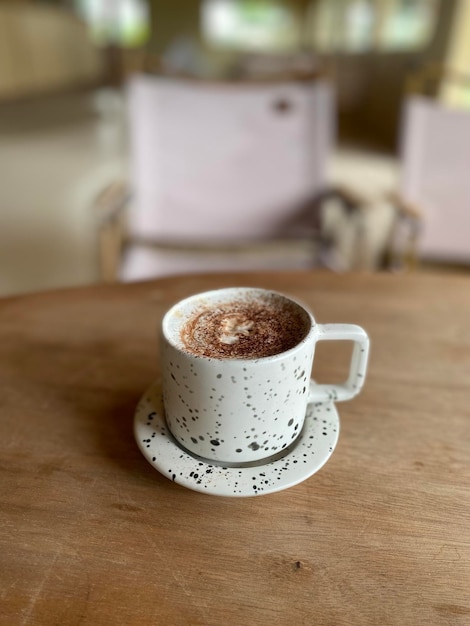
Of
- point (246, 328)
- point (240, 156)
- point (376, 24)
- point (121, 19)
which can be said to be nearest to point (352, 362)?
point (246, 328)

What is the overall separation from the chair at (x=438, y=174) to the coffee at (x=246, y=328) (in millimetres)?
1166

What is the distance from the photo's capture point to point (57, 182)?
3.57 metres

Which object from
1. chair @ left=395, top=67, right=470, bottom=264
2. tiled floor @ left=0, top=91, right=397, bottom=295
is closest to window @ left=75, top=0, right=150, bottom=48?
tiled floor @ left=0, top=91, right=397, bottom=295

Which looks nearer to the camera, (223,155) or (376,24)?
(223,155)

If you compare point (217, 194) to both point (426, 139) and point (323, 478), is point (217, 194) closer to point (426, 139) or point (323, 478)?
point (426, 139)

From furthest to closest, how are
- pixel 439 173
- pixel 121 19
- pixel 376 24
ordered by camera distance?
pixel 121 19 < pixel 376 24 < pixel 439 173

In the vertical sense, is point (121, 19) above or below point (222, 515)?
above

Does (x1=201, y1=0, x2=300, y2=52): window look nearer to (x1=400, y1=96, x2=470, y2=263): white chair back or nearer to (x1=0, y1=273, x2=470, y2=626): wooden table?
(x1=400, y1=96, x2=470, y2=263): white chair back

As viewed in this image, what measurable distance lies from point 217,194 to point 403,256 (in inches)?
23.3

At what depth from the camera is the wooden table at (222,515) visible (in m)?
0.37

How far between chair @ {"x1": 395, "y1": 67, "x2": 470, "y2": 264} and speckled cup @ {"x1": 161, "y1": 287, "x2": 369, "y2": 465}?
122cm

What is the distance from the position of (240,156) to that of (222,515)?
1324 millimetres

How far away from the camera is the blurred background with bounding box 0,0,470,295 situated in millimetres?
1509

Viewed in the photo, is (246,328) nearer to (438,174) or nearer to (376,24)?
(438,174)
